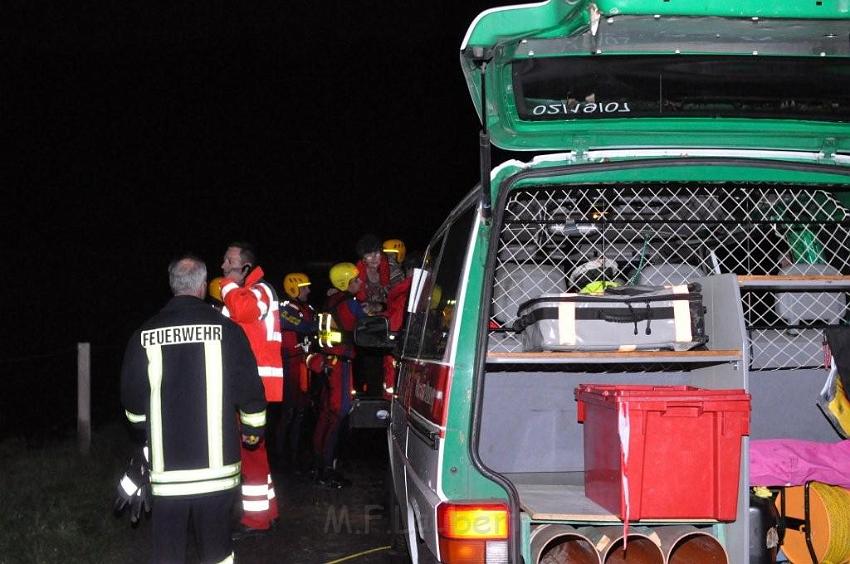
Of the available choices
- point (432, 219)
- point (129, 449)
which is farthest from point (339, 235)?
point (129, 449)

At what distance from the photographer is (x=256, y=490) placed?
6152mm

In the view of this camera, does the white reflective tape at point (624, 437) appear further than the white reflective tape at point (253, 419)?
No

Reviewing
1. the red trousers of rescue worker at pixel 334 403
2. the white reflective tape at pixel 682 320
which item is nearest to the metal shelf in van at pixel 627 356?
the white reflective tape at pixel 682 320

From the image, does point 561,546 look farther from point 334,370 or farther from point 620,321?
point 334,370

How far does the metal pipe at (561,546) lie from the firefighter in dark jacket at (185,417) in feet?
5.57

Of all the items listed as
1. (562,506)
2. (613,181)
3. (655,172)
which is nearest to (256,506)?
(562,506)

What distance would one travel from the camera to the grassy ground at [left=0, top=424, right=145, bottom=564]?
6.07m

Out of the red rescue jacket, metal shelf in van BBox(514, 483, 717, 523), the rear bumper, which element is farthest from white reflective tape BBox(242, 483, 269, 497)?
metal shelf in van BBox(514, 483, 717, 523)

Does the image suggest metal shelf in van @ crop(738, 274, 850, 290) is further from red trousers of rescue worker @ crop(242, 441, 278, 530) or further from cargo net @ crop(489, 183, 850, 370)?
red trousers of rescue worker @ crop(242, 441, 278, 530)

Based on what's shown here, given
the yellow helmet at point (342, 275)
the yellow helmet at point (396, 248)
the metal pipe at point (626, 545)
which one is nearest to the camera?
the metal pipe at point (626, 545)

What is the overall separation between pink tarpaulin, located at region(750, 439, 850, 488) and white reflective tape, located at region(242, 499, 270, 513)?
3589mm

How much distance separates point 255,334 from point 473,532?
3427mm

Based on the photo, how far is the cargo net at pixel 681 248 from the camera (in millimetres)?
4488

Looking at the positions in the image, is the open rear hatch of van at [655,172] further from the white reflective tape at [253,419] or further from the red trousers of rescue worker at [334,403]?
the red trousers of rescue worker at [334,403]
